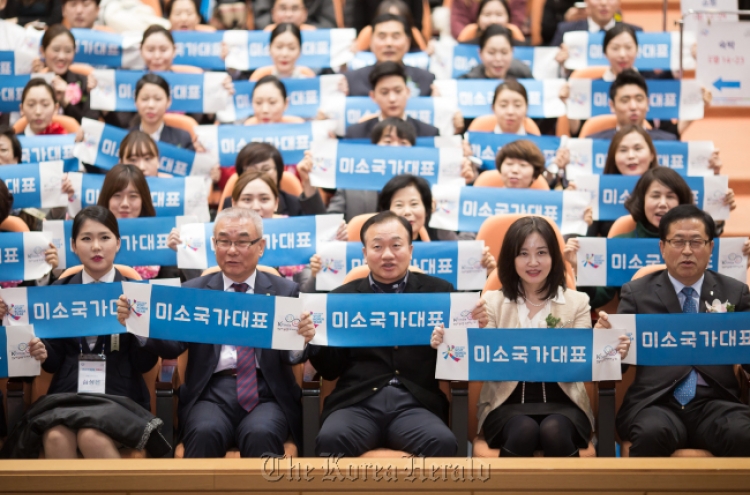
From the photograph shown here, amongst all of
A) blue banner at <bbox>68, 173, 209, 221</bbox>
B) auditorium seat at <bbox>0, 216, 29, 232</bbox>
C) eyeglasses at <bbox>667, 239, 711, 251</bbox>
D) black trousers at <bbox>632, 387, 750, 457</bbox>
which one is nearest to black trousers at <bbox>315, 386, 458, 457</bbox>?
black trousers at <bbox>632, 387, 750, 457</bbox>

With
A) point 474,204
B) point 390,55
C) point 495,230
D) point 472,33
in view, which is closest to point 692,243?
point 495,230

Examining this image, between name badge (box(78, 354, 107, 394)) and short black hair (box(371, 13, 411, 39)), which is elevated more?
short black hair (box(371, 13, 411, 39))

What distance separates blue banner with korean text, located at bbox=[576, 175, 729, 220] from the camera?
494 cm

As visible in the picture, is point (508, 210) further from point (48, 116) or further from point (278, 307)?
point (48, 116)

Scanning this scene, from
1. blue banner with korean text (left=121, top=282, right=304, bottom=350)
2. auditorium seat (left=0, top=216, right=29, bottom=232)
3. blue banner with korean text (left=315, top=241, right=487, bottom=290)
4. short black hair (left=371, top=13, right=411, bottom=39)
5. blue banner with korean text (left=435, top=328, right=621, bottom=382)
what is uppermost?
short black hair (left=371, top=13, right=411, bottom=39)

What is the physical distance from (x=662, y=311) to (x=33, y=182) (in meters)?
3.49

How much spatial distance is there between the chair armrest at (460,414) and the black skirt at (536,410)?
13cm

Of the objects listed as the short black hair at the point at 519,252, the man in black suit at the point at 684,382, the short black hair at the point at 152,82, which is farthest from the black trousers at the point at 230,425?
the short black hair at the point at 152,82

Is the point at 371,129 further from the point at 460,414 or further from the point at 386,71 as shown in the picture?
the point at 460,414

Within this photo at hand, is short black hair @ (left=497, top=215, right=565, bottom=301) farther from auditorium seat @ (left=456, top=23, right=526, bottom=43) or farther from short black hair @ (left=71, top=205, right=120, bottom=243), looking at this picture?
auditorium seat @ (left=456, top=23, right=526, bottom=43)

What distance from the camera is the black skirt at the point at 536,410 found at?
138 inches

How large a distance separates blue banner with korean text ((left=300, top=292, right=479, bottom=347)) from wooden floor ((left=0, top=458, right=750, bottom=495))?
903 mm

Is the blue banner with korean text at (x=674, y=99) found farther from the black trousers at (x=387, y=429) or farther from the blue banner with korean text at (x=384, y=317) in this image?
the black trousers at (x=387, y=429)

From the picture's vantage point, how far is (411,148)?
5.30m
